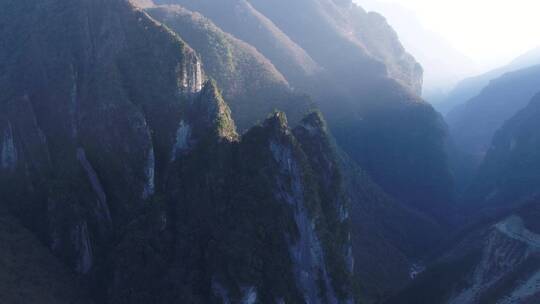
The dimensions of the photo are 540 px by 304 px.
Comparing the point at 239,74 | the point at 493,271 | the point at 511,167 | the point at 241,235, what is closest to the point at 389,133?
the point at 511,167

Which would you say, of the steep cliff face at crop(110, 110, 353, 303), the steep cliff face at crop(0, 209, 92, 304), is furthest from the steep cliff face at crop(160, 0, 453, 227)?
the steep cliff face at crop(0, 209, 92, 304)

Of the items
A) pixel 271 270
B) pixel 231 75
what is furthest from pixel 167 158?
pixel 231 75

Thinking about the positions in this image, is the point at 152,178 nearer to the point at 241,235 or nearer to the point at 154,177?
the point at 154,177

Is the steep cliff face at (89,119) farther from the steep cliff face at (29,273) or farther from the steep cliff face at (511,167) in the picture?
the steep cliff face at (511,167)

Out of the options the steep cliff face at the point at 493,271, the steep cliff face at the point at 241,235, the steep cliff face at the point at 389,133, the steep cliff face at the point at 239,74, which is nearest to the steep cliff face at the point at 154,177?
the steep cliff face at the point at 241,235

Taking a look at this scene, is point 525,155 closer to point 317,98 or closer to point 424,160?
point 424,160

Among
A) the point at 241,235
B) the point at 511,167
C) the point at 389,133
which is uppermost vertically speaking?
the point at 511,167

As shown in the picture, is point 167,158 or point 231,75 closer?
point 167,158
